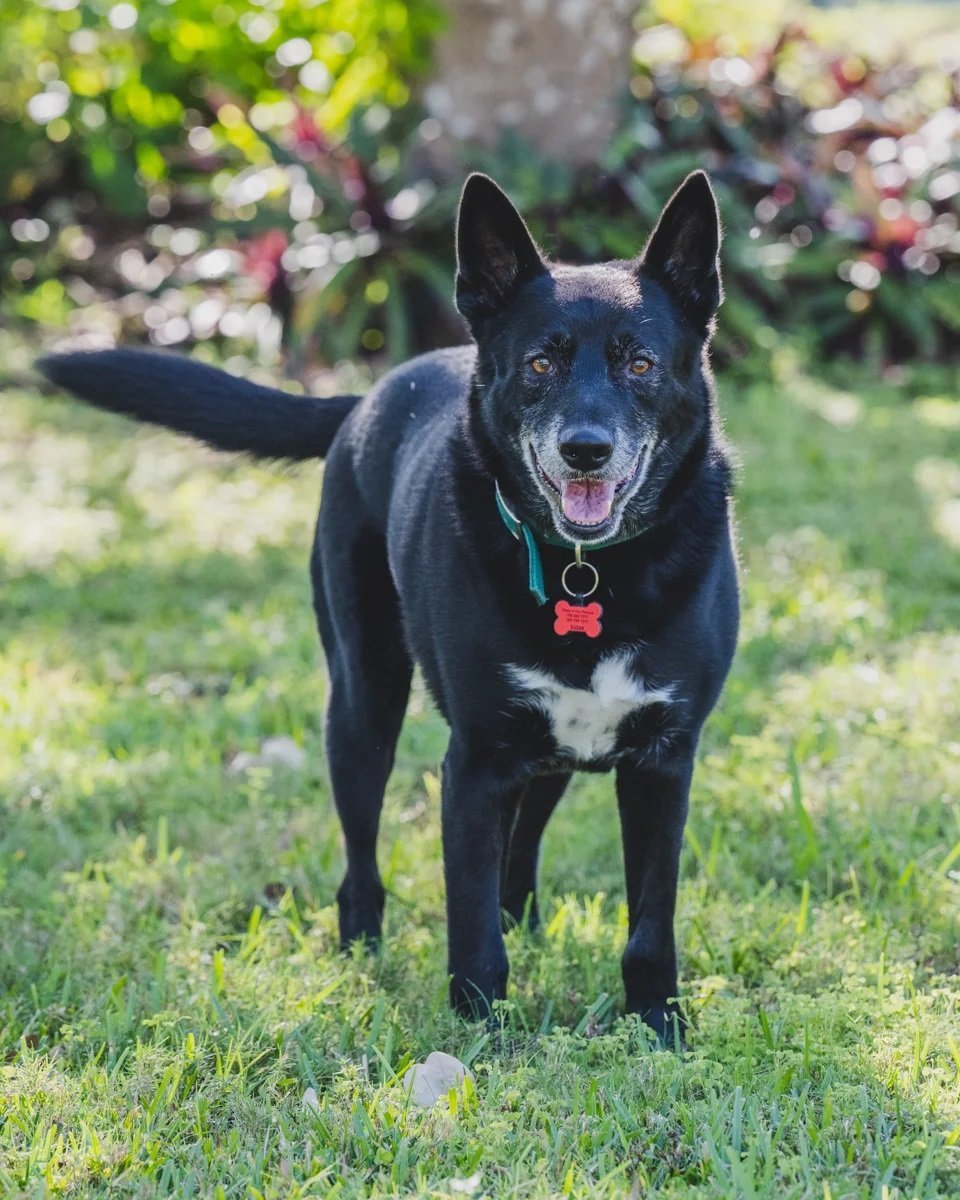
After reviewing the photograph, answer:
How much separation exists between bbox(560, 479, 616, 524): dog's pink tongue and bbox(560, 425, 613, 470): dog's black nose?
0.14 ft

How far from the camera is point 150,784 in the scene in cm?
429

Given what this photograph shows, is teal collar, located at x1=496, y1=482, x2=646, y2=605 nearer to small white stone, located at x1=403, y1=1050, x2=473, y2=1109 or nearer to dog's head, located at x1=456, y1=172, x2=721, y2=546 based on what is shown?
dog's head, located at x1=456, y1=172, x2=721, y2=546

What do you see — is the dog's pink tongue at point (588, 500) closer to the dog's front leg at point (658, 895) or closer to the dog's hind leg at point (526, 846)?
the dog's front leg at point (658, 895)

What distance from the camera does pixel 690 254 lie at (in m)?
3.16

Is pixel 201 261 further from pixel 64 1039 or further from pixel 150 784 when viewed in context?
pixel 64 1039

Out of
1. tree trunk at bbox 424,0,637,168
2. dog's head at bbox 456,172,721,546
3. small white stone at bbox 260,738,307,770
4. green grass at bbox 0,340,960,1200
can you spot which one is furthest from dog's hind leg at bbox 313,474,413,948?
tree trunk at bbox 424,0,637,168

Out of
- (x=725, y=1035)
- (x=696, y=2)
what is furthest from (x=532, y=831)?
(x=696, y=2)

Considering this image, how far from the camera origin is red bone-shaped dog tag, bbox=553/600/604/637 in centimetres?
296

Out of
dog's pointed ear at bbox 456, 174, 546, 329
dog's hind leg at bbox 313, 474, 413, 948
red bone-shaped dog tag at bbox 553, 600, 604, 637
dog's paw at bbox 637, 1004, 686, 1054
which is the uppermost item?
dog's pointed ear at bbox 456, 174, 546, 329

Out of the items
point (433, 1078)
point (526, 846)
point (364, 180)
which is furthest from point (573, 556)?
point (364, 180)

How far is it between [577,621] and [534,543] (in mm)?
192

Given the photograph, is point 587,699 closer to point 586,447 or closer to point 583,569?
point 583,569

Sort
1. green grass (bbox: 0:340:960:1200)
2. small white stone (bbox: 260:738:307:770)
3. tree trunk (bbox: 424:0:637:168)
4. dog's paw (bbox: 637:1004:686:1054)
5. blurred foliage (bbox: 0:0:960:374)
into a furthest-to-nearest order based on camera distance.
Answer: tree trunk (bbox: 424:0:637:168) → blurred foliage (bbox: 0:0:960:374) → small white stone (bbox: 260:738:307:770) → dog's paw (bbox: 637:1004:686:1054) → green grass (bbox: 0:340:960:1200)

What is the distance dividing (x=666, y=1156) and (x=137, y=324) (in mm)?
7593
